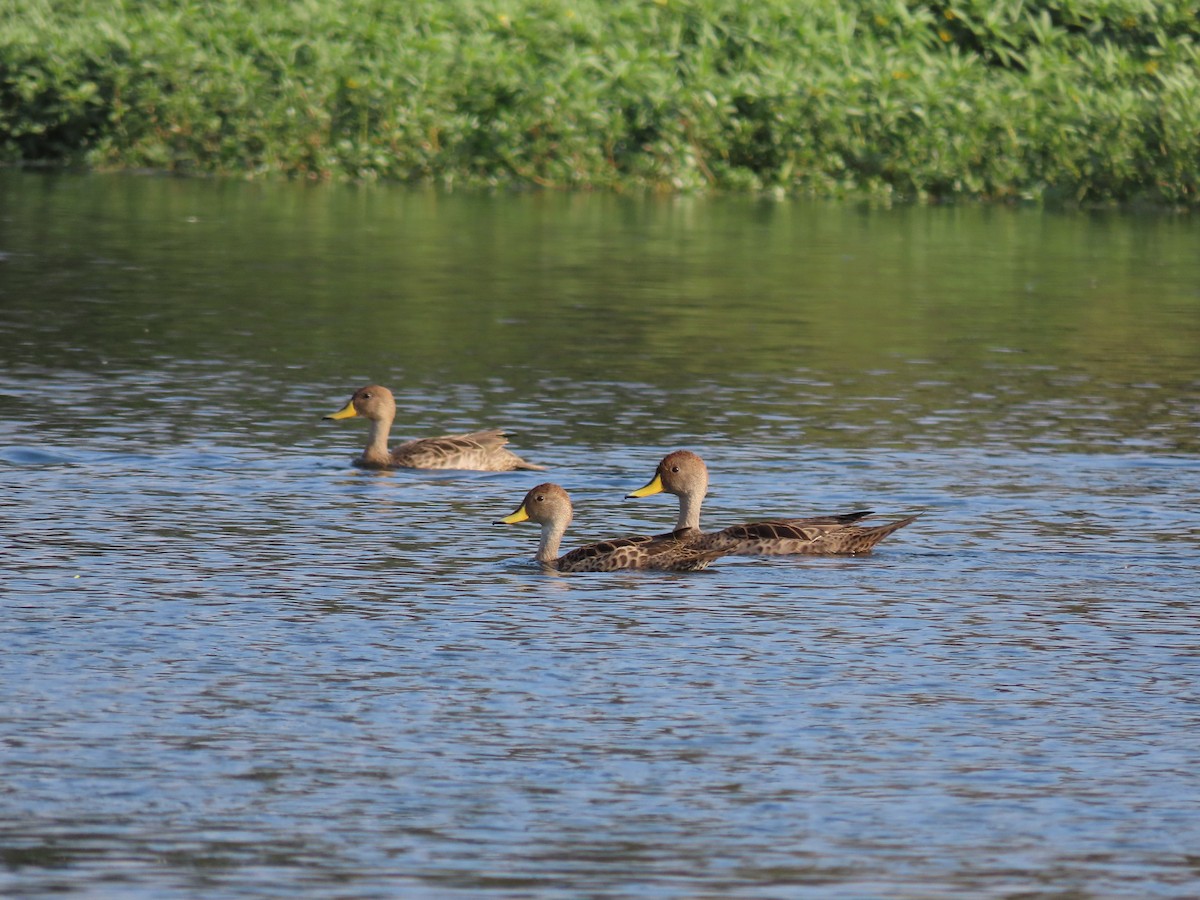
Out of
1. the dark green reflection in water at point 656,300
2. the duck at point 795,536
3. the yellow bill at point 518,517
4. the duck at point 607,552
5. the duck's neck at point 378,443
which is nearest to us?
the duck at point 607,552

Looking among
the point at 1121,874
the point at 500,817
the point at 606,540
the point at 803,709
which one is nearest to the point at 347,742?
the point at 500,817

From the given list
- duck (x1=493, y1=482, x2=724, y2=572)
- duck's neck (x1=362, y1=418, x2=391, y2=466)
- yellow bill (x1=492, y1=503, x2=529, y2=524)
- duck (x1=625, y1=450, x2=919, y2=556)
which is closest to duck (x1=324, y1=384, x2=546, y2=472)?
duck's neck (x1=362, y1=418, x2=391, y2=466)

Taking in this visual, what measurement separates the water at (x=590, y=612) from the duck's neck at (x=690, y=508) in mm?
512

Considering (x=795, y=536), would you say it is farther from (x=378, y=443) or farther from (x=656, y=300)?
(x=656, y=300)

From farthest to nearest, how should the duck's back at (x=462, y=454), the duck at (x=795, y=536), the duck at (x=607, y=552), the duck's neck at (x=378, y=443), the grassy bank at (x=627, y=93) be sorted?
the grassy bank at (x=627, y=93)
the duck's neck at (x=378, y=443)
the duck's back at (x=462, y=454)
the duck at (x=795, y=536)
the duck at (x=607, y=552)

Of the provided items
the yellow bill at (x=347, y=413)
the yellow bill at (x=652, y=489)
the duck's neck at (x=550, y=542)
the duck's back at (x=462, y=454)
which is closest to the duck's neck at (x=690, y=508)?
the yellow bill at (x=652, y=489)

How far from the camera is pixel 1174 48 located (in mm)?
38250

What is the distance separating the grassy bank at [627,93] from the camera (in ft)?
122

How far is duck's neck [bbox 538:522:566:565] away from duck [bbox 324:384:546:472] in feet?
7.93

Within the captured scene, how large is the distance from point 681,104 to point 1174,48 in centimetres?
759

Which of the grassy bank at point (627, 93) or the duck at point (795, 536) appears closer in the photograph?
the duck at point (795, 536)

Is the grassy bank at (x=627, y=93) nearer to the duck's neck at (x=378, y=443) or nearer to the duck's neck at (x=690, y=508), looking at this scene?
the duck's neck at (x=378, y=443)

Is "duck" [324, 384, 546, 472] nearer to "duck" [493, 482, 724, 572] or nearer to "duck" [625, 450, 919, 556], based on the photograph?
"duck" [493, 482, 724, 572]

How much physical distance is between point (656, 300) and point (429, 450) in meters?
10.1
